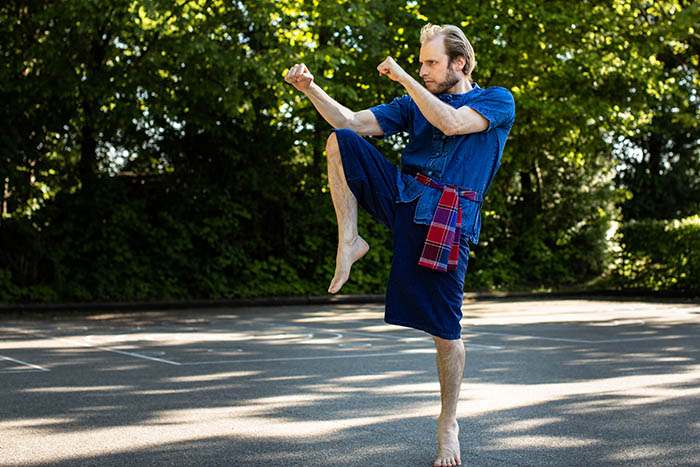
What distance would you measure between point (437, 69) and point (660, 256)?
1747 cm

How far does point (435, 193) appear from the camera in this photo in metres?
3.90

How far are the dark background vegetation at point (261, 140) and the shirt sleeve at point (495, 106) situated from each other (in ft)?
35.7

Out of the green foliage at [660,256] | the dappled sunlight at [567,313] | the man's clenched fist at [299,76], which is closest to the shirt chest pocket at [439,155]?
the man's clenched fist at [299,76]

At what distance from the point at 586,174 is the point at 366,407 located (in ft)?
65.4

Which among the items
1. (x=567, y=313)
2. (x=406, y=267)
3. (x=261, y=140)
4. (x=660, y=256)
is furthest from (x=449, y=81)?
(x=660, y=256)

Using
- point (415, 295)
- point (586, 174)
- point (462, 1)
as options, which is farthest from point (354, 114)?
point (586, 174)

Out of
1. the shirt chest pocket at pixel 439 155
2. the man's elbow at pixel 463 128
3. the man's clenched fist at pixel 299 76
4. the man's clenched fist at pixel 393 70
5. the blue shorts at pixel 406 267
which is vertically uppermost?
the man's clenched fist at pixel 299 76

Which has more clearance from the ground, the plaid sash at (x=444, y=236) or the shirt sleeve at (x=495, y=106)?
the shirt sleeve at (x=495, y=106)

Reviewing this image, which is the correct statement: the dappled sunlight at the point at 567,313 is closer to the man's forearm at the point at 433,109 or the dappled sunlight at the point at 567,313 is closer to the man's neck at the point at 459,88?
the man's neck at the point at 459,88

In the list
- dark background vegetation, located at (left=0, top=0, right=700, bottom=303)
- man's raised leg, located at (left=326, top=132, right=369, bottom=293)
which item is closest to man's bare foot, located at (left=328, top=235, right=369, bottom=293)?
man's raised leg, located at (left=326, top=132, right=369, bottom=293)

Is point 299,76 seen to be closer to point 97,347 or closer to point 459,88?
point 459,88

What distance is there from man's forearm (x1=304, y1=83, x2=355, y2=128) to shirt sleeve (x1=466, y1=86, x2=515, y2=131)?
0.63 m

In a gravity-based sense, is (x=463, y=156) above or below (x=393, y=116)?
below

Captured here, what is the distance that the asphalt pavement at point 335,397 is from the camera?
4173mm
